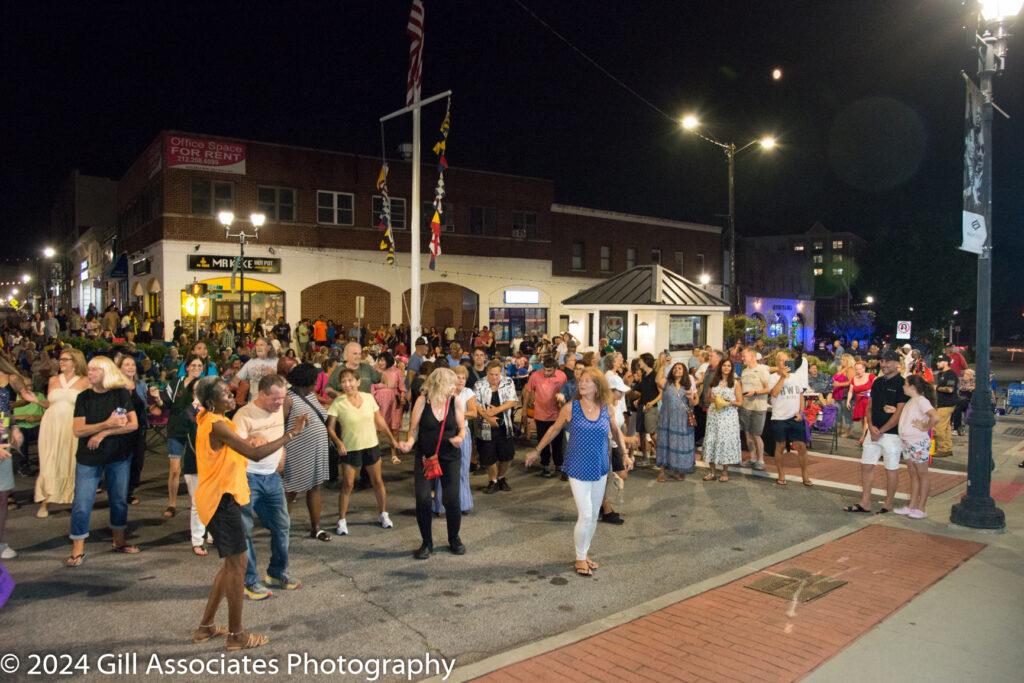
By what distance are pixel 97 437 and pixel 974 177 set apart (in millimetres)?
9462

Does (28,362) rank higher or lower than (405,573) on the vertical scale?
higher

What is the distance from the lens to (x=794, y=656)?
476 cm

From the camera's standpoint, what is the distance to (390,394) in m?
10.5

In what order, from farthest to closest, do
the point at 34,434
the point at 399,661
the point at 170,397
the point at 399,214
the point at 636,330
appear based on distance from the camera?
the point at 399,214 < the point at 636,330 < the point at 34,434 < the point at 170,397 < the point at 399,661

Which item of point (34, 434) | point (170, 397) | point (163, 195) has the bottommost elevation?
point (34, 434)

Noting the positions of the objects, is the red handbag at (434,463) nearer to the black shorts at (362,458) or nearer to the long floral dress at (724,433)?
the black shorts at (362,458)

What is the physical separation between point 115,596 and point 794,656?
16.7ft

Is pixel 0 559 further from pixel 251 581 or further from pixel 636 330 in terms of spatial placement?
pixel 636 330

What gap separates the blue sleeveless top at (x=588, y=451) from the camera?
20.7 ft

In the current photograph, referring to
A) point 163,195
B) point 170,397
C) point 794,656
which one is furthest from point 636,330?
point 163,195

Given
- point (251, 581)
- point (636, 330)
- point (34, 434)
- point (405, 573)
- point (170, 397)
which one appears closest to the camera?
point (251, 581)

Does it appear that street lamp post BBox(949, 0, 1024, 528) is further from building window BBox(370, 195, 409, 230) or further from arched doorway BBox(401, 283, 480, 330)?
building window BBox(370, 195, 409, 230)

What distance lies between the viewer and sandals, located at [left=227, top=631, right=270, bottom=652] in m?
4.70

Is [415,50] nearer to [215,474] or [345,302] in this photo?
[215,474]
